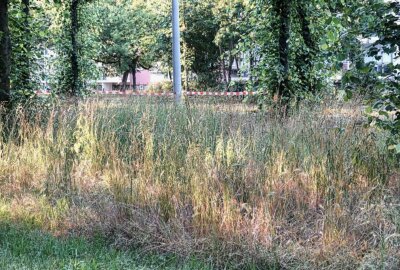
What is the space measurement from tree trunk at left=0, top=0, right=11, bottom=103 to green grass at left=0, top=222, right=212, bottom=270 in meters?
4.42

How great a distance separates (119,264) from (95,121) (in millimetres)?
3468

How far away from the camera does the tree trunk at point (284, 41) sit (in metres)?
9.73

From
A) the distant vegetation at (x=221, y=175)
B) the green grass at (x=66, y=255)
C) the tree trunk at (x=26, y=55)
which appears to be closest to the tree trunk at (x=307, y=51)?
the distant vegetation at (x=221, y=175)

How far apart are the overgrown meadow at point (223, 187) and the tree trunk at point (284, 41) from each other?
328cm

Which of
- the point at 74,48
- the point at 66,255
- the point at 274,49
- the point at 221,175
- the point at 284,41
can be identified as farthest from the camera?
the point at 74,48

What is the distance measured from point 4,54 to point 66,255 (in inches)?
219

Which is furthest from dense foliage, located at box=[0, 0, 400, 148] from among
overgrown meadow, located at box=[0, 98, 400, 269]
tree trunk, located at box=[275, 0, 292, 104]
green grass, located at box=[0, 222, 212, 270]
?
green grass, located at box=[0, 222, 212, 270]

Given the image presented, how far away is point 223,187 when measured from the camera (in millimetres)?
4535

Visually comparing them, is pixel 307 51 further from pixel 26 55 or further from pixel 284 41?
pixel 26 55

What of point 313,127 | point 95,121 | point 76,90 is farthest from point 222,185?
point 76,90

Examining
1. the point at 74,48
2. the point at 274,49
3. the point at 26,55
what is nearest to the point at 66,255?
the point at 274,49

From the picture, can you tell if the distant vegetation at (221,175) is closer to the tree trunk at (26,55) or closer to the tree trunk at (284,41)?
the tree trunk at (26,55)

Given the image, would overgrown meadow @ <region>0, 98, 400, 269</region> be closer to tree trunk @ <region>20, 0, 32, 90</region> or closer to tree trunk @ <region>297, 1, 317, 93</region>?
tree trunk @ <region>297, 1, 317, 93</region>

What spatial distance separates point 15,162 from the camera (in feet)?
20.7
